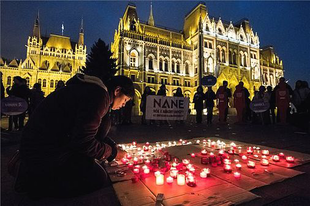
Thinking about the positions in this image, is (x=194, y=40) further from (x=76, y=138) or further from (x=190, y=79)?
(x=76, y=138)

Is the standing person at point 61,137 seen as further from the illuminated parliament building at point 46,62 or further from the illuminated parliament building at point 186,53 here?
the illuminated parliament building at point 46,62

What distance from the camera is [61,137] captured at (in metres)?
1.55

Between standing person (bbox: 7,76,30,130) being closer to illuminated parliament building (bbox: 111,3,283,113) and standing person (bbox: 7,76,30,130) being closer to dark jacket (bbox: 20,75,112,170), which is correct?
dark jacket (bbox: 20,75,112,170)

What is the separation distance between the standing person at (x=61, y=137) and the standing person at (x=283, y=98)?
9.20 metres

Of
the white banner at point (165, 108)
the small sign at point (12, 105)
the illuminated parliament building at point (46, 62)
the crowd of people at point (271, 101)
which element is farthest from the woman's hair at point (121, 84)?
the illuminated parliament building at point (46, 62)

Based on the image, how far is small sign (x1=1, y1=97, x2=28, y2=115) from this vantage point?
627 cm

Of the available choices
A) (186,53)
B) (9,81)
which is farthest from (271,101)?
(9,81)

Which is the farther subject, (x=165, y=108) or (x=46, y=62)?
(x=46, y=62)

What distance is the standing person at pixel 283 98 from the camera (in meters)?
7.77

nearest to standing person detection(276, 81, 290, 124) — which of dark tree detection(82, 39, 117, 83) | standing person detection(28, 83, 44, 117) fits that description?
standing person detection(28, 83, 44, 117)

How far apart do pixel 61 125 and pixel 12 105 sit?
6.85m

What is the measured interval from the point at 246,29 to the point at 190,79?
988 inches

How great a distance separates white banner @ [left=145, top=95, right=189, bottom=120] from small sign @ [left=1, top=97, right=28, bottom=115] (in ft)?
16.9

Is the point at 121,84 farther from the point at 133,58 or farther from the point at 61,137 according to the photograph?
the point at 133,58
